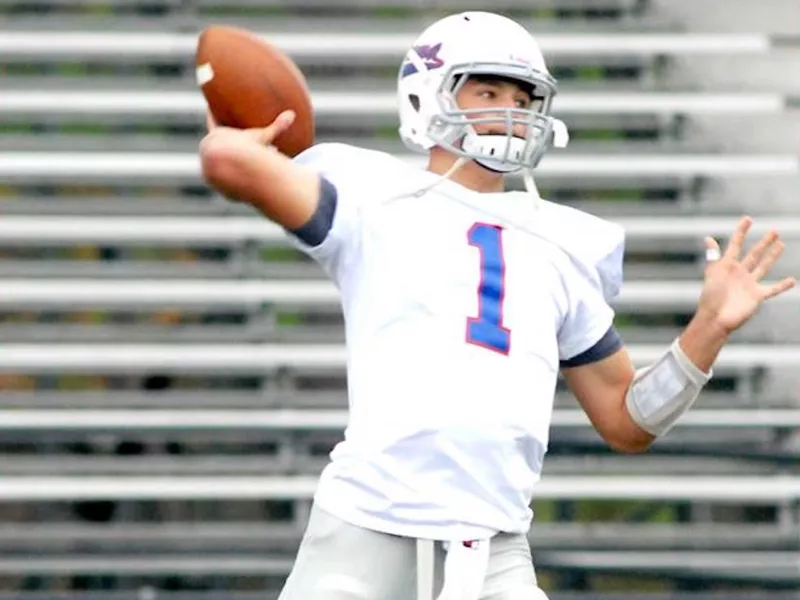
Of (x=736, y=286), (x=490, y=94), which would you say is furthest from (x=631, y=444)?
(x=490, y=94)

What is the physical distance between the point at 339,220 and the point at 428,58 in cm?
42

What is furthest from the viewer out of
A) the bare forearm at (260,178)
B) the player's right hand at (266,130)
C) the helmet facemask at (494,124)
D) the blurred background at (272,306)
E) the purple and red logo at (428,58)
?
the blurred background at (272,306)

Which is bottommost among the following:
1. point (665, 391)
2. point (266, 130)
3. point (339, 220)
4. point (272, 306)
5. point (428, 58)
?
point (272, 306)

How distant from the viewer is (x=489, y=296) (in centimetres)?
382

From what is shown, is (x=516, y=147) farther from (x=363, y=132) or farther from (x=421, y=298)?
(x=363, y=132)

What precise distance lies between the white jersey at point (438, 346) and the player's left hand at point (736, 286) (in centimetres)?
26

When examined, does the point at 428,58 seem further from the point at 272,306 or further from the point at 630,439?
the point at 272,306

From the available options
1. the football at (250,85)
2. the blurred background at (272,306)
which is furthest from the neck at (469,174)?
the blurred background at (272,306)

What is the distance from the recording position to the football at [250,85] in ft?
13.0

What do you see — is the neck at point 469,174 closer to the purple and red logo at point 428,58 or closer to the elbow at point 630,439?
the purple and red logo at point 428,58

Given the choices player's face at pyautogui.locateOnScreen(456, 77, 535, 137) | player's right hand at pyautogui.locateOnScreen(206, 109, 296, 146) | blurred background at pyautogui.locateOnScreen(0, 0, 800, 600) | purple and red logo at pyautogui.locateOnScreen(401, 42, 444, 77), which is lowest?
blurred background at pyautogui.locateOnScreen(0, 0, 800, 600)

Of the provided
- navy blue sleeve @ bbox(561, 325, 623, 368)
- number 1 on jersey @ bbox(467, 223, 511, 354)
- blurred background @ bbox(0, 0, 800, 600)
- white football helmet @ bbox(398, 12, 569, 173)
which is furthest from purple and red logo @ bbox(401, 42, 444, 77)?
blurred background @ bbox(0, 0, 800, 600)

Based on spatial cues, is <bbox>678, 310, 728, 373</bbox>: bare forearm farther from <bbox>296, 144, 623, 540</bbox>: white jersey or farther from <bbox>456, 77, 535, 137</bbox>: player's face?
<bbox>456, 77, 535, 137</bbox>: player's face

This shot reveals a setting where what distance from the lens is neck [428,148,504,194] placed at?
13.0ft
